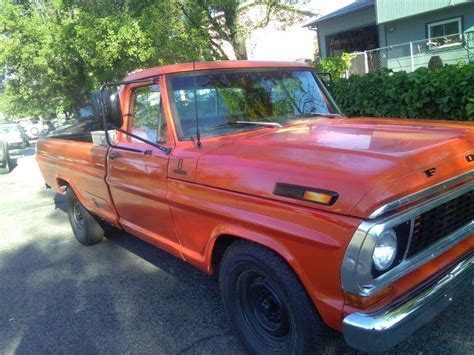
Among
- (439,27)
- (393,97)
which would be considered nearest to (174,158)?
(393,97)

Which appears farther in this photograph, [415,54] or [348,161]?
[415,54]

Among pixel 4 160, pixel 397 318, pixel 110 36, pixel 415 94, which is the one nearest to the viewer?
pixel 397 318

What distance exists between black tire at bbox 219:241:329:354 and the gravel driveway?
20 centimetres

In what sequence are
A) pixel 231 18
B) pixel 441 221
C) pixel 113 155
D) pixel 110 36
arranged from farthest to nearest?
pixel 231 18 < pixel 110 36 < pixel 113 155 < pixel 441 221

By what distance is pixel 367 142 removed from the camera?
2789 millimetres

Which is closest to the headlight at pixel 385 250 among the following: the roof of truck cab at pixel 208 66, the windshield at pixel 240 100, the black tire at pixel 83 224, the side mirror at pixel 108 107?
the windshield at pixel 240 100

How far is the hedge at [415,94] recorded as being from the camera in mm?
5598

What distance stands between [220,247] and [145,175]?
91 centimetres

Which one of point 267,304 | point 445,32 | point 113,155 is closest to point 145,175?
point 113,155

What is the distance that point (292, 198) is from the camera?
238 cm

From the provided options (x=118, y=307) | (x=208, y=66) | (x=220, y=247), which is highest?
(x=208, y=66)

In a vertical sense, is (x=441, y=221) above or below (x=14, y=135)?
below

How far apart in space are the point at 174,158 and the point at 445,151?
5.77ft

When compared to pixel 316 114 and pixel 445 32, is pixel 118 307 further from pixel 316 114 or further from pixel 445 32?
pixel 445 32
